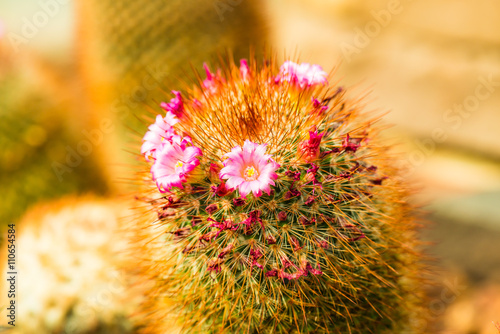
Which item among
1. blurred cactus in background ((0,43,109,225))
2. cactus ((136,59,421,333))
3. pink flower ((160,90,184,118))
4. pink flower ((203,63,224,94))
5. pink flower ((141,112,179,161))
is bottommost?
cactus ((136,59,421,333))

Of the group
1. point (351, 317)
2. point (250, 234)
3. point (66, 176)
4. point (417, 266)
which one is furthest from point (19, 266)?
point (417, 266)

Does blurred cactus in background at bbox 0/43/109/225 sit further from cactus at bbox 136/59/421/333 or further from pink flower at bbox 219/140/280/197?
pink flower at bbox 219/140/280/197

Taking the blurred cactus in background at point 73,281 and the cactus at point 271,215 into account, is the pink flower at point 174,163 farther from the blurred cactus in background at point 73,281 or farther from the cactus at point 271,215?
the blurred cactus in background at point 73,281

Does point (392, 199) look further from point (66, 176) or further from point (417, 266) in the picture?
point (66, 176)

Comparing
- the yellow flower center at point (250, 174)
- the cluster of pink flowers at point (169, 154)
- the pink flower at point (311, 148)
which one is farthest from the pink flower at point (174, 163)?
the pink flower at point (311, 148)

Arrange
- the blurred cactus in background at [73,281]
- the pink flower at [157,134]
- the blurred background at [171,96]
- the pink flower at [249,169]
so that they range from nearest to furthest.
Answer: the pink flower at [249,169] → the pink flower at [157,134] → the blurred cactus in background at [73,281] → the blurred background at [171,96]

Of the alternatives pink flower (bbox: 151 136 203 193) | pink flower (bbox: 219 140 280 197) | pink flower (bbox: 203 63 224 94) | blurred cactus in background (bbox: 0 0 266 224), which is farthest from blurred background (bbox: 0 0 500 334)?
pink flower (bbox: 219 140 280 197)
